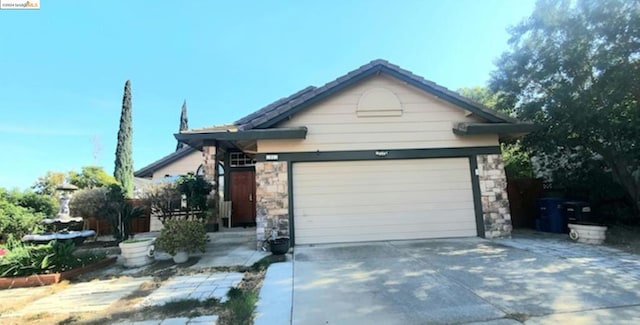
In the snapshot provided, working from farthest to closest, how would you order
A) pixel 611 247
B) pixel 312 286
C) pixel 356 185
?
1. pixel 356 185
2. pixel 611 247
3. pixel 312 286

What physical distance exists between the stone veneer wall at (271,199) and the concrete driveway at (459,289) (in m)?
1.39

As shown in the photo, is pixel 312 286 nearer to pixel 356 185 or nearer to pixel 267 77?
pixel 356 185

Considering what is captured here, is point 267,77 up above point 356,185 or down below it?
above

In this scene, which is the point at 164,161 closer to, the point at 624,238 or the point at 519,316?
the point at 519,316

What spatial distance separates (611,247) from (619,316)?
4.47m

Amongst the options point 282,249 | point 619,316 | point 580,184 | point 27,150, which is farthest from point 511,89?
point 27,150

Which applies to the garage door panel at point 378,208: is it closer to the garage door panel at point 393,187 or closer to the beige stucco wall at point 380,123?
the garage door panel at point 393,187

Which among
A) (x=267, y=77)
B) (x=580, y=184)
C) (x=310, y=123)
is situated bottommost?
(x=580, y=184)

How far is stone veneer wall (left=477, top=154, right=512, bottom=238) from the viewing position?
7605mm

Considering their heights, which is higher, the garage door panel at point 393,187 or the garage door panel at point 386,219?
the garage door panel at point 393,187

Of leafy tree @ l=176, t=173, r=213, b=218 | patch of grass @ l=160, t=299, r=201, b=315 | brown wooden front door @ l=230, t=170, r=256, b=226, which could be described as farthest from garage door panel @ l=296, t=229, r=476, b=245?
brown wooden front door @ l=230, t=170, r=256, b=226

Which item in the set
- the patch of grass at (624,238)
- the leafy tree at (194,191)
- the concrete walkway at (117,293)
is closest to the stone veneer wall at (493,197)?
the patch of grass at (624,238)

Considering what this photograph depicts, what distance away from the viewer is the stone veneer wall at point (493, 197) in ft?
25.0

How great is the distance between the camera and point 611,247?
625 centimetres
